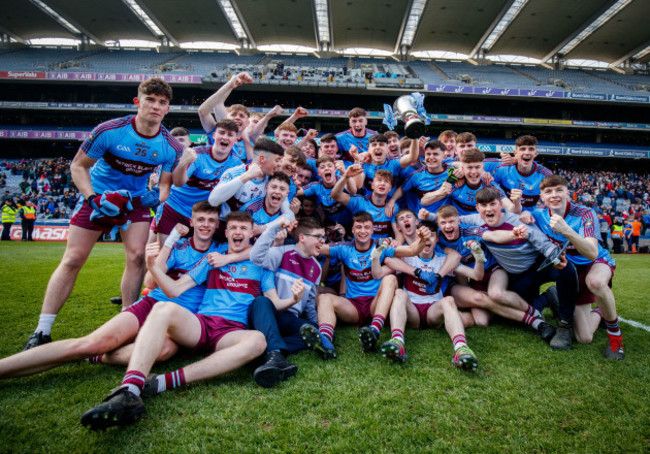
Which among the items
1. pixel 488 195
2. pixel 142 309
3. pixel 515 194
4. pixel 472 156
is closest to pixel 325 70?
pixel 472 156

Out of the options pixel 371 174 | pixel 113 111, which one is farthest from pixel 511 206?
pixel 113 111

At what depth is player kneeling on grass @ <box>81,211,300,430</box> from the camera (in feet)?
6.29

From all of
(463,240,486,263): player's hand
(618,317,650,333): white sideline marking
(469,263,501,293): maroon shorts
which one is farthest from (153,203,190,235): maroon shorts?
(618,317,650,333): white sideline marking

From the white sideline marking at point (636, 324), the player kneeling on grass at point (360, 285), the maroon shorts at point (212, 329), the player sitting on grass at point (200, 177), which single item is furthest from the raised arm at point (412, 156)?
the white sideline marking at point (636, 324)

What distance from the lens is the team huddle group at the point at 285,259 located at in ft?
8.66

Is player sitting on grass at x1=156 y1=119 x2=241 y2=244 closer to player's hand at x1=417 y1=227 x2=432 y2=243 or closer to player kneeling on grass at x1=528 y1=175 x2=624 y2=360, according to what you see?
player's hand at x1=417 y1=227 x2=432 y2=243

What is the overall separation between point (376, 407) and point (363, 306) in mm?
1552

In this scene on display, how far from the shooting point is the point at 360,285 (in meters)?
3.83

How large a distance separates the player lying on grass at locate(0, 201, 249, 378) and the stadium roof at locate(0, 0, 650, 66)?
2930 cm

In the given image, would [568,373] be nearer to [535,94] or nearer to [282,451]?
[282,451]

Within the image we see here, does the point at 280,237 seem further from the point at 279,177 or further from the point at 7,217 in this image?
the point at 7,217

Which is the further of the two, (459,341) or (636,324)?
(636,324)

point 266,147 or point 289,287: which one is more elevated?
point 266,147

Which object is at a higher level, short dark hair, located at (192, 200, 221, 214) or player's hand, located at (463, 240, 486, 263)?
short dark hair, located at (192, 200, 221, 214)
